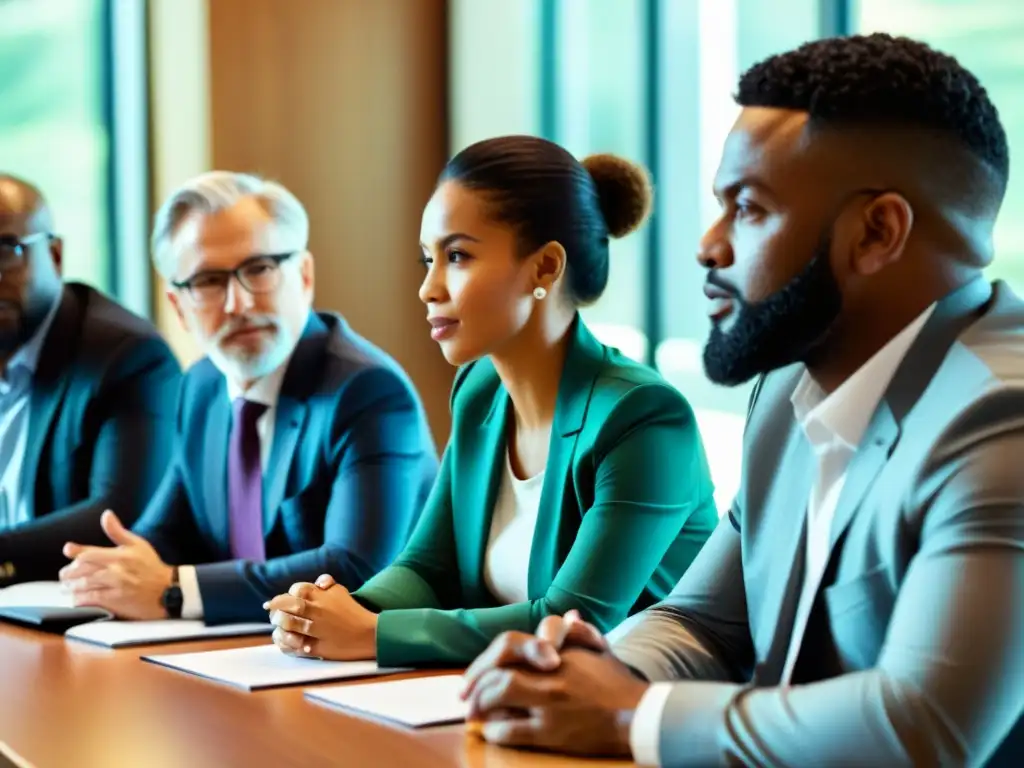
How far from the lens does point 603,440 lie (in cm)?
Answer: 238

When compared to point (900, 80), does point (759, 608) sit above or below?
below

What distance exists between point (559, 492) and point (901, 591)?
98 centimetres

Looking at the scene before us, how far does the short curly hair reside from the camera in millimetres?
1662

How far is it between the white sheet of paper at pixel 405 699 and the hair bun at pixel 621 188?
Result: 35.7 inches

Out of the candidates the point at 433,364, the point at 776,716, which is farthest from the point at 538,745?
the point at 433,364

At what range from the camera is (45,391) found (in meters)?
3.76

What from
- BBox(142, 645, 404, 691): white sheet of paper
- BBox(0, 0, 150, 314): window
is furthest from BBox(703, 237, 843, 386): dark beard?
BBox(0, 0, 150, 314): window

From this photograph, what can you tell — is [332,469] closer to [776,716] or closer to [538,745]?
[538,745]

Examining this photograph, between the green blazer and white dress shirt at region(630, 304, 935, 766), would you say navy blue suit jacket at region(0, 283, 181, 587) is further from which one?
white dress shirt at region(630, 304, 935, 766)

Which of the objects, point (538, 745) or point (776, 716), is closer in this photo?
point (776, 716)

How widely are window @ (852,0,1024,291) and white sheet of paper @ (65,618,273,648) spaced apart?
6.80 ft

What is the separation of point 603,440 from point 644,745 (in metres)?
0.89

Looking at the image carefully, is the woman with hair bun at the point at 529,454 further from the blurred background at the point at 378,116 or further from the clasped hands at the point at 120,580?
the blurred background at the point at 378,116

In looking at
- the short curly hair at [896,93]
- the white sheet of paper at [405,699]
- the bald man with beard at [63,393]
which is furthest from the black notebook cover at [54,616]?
the short curly hair at [896,93]
